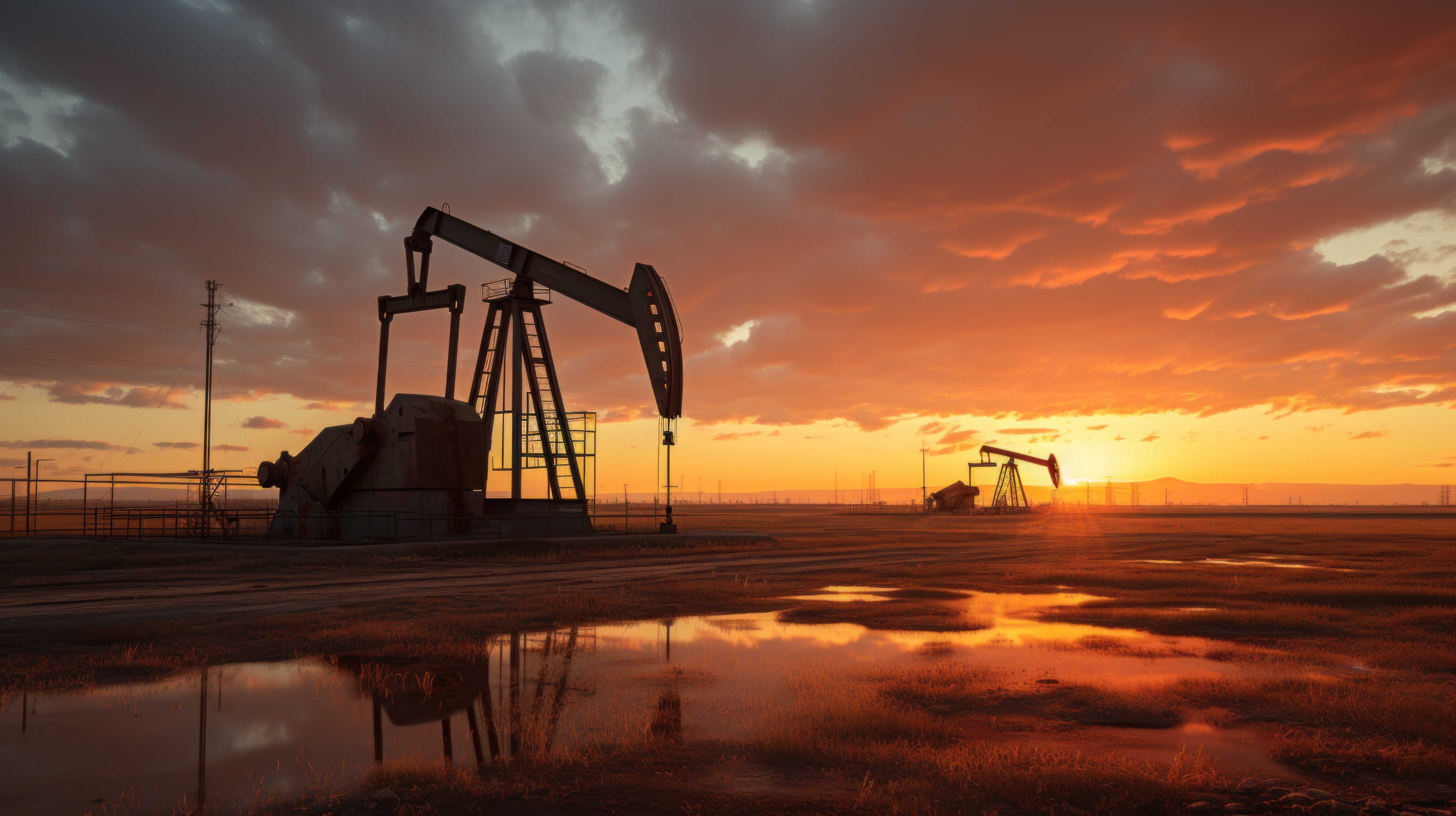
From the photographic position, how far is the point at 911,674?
8.11m

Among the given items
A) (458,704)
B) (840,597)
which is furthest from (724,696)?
(840,597)

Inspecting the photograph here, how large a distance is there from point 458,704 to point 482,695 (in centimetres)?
32

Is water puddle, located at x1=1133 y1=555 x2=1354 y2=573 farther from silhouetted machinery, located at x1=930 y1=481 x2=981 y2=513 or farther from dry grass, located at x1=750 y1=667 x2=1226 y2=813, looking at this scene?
silhouetted machinery, located at x1=930 y1=481 x2=981 y2=513

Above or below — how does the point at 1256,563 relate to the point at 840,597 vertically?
below

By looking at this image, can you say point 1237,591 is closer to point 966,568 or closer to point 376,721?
point 966,568

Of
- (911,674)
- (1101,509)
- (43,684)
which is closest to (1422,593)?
(911,674)

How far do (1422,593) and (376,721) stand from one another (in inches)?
653

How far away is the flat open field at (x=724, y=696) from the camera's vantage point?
15.8 feet

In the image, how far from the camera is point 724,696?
7.18 metres

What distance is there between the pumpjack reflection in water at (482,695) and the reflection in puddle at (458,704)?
0.08 feet

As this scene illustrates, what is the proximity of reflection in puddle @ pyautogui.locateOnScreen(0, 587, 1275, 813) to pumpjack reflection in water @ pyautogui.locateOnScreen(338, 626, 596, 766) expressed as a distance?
0.02 metres

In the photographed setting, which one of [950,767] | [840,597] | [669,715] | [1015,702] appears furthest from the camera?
[840,597]

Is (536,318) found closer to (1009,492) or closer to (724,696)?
(724,696)

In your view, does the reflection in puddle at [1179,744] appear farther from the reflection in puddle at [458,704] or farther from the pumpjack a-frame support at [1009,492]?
the pumpjack a-frame support at [1009,492]
